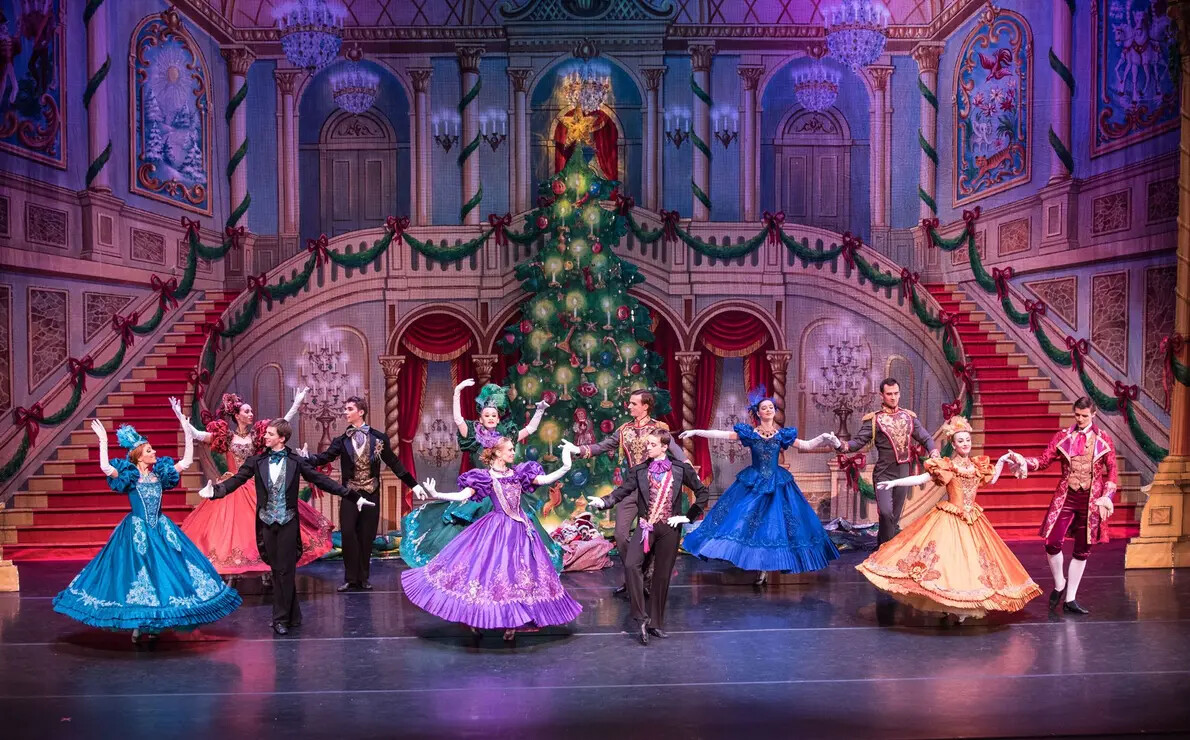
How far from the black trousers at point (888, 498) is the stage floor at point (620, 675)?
85 cm

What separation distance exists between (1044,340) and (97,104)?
29.0ft

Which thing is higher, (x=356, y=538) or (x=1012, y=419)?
(x=1012, y=419)

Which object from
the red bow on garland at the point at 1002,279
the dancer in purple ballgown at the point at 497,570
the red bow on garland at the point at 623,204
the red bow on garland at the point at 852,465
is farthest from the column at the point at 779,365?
the dancer in purple ballgown at the point at 497,570

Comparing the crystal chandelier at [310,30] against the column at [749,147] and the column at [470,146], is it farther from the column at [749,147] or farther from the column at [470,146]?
the column at [749,147]

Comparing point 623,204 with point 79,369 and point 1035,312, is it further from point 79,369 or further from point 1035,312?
point 79,369

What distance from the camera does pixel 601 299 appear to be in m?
9.02

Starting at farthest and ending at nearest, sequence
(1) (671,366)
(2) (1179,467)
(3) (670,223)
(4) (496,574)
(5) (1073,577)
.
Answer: (1) (671,366), (3) (670,223), (2) (1179,467), (5) (1073,577), (4) (496,574)

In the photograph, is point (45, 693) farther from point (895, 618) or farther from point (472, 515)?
point (895, 618)

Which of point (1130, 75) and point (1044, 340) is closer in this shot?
point (1130, 75)

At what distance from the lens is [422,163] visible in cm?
980

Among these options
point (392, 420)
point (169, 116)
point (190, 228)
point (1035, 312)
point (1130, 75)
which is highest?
point (1130, 75)

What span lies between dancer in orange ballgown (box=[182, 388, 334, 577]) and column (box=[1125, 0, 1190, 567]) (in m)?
6.31

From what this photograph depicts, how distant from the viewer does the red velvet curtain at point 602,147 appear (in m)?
9.79

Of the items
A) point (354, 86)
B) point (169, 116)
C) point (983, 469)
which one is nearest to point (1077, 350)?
point (983, 469)
